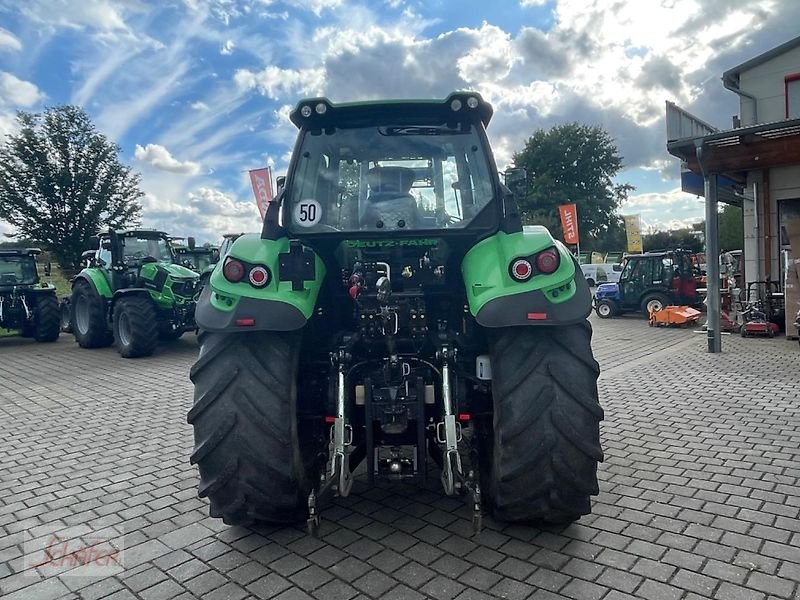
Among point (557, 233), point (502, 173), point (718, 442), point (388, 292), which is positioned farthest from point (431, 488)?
point (557, 233)

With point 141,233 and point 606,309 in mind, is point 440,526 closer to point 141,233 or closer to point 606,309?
Result: point 141,233

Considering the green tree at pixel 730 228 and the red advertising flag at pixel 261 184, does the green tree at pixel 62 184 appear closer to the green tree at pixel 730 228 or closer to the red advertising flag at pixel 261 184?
the red advertising flag at pixel 261 184

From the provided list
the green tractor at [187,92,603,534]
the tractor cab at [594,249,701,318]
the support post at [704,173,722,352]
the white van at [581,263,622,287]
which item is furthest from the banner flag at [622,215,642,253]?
the green tractor at [187,92,603,534]

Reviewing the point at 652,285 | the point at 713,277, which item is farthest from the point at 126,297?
the point at 652,285

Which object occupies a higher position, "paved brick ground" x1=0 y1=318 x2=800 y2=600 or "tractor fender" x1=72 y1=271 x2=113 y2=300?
"tractor fender" x1=72 y1=271 x2=113 y2=300

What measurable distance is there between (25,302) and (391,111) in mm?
13052

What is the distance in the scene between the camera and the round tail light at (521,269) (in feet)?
10.0

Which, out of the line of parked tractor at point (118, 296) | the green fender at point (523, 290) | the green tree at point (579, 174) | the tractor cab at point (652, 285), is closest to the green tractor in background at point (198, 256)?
the line of parked tractor at point (118, 296)

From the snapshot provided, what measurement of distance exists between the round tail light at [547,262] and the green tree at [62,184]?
22618mm

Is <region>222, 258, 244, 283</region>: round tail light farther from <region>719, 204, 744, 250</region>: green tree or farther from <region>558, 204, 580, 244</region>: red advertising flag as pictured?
<region>719, 204, 744, 250</region>: green tree

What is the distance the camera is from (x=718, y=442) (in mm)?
4836

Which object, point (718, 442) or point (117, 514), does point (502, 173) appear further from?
point (117, 514)

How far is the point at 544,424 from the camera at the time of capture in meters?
2.93

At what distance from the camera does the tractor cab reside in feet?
53.2
